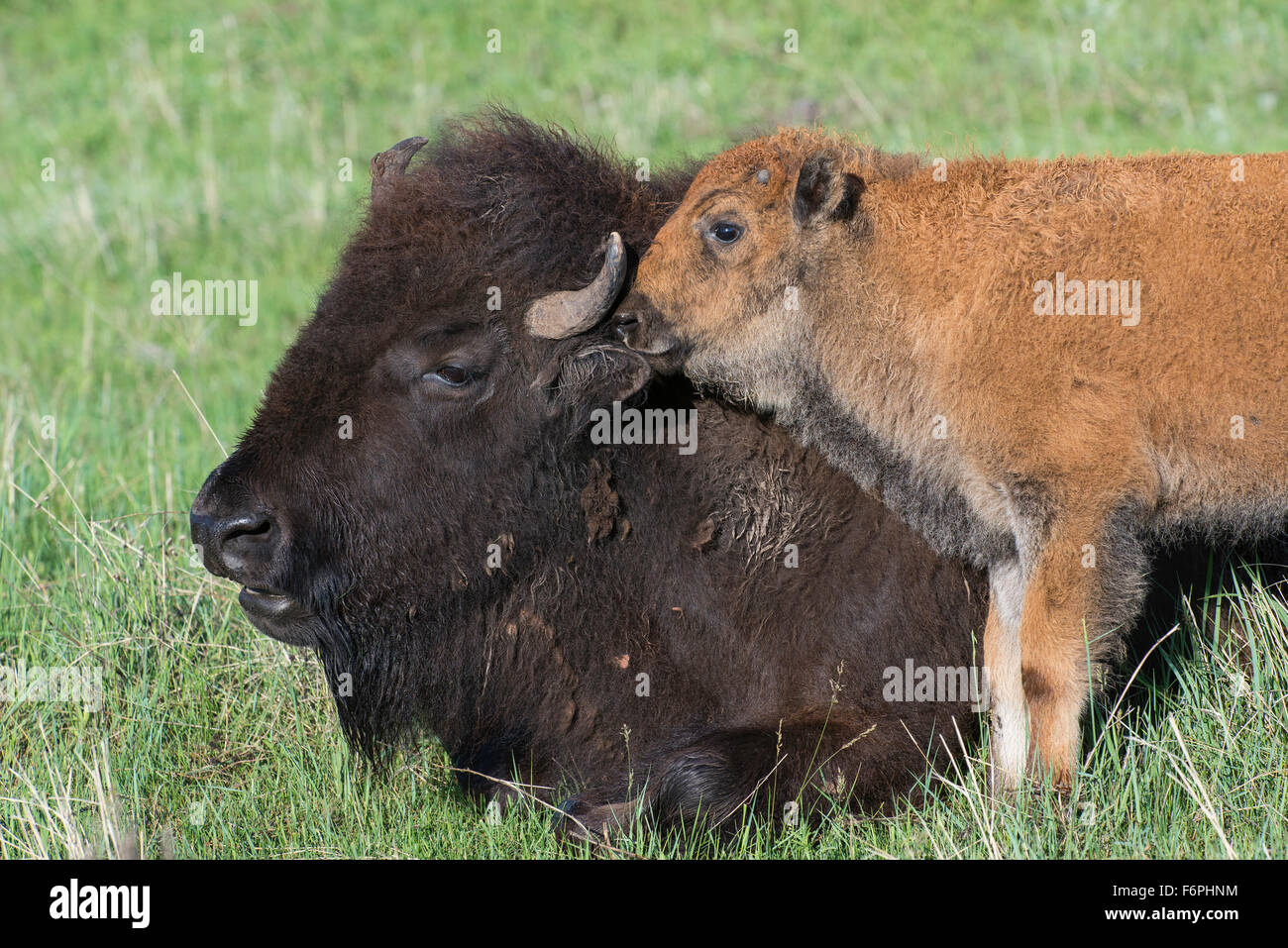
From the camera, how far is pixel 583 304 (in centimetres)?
459

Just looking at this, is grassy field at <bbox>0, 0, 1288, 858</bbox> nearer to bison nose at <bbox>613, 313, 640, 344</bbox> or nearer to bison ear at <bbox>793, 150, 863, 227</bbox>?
bison ear at <bbox>793, 150, 863, 227</bbox>

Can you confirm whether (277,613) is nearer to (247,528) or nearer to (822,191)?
(247,528)

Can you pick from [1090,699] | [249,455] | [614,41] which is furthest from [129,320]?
[1090,699]

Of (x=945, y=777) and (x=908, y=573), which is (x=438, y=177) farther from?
(x=945, y=777)

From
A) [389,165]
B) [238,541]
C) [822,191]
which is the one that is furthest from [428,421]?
[822,191]

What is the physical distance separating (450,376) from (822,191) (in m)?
1.32

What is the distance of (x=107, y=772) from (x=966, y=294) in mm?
3137

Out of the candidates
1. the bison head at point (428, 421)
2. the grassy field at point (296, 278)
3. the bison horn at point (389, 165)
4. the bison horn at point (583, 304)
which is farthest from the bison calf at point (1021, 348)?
the bison horn at point (389, 165)

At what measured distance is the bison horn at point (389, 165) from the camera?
512cm

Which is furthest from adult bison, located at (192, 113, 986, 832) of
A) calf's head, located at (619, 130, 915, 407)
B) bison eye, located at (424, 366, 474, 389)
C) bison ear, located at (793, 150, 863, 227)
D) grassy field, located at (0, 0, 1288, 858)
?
bison ear, located at (793, 150, 863, 227)

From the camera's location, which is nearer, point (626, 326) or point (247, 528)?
point (247, 528)

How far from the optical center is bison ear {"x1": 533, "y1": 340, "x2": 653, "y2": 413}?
466cm

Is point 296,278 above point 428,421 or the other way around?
above

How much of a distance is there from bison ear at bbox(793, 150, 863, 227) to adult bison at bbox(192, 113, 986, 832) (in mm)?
609
